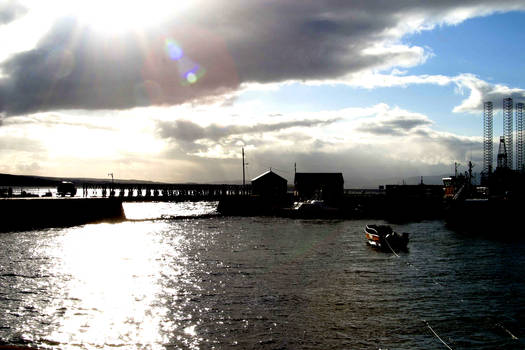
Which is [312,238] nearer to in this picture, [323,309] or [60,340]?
[323,309]

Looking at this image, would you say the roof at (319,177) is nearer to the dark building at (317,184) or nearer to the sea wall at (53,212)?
the dark building at (317,184)

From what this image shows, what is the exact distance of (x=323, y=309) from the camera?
963 inches

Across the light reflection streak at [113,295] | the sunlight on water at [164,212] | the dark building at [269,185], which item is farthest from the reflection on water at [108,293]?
the dark building at [269,185]

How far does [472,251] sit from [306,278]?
2327 cm

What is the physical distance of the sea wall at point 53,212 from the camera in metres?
71.5

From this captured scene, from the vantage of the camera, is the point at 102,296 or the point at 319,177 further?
the point at 319,177

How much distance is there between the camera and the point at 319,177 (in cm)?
12812

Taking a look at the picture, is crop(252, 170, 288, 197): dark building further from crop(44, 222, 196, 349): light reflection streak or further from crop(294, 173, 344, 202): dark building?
crop(44, 222, 196, 349): light reflection streak

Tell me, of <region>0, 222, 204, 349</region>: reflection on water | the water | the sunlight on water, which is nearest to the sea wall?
the sunlight on water

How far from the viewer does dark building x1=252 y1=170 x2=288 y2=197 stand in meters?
124

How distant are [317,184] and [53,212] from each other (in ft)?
228

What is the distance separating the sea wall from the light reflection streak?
2308cm

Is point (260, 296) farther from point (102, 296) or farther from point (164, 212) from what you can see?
point (164, 212)

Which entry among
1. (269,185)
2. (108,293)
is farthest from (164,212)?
(108,293)
